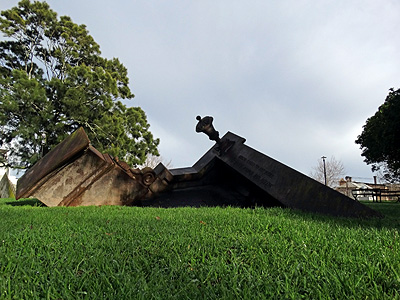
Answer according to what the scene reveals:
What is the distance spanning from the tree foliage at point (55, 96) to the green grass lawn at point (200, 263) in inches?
719

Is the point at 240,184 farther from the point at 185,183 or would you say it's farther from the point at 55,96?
the point at 55,96

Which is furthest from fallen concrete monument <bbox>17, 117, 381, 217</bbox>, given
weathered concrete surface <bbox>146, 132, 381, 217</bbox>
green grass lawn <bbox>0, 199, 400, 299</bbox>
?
green grass lawn <bbox>0, 199, 400, 299</bbox>

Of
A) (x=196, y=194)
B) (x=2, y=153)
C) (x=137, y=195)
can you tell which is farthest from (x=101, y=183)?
(x=2, y=153)

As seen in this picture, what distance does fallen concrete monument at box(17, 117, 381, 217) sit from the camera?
178 inches

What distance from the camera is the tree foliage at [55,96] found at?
18266 mm

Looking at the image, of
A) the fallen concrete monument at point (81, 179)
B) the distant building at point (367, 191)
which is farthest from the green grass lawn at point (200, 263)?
the distant building at point (367, 191)

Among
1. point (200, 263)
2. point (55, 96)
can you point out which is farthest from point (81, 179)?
point (55, 96)

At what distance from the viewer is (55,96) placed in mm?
20234

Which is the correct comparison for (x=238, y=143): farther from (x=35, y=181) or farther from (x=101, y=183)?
(x=35, y=181)

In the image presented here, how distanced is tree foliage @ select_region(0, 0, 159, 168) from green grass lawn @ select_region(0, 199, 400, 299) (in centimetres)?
1827

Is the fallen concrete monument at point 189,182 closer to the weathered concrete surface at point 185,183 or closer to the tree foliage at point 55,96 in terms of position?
the weathered concrete surface at point 185,183

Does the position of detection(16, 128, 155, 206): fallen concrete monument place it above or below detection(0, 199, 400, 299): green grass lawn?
above

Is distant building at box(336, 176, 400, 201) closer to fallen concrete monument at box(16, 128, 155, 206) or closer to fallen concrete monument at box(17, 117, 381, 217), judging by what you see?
fallen concrete monument at box(17, 117, 381, 217)

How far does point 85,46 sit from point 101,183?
71.1 ft
